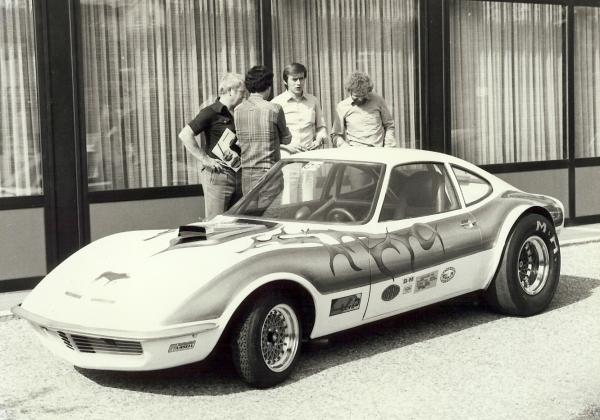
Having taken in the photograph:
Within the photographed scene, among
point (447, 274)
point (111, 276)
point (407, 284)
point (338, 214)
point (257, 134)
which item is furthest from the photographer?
point (257, 134)

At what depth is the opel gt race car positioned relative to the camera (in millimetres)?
5473

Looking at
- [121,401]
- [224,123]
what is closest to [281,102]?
[224,123]

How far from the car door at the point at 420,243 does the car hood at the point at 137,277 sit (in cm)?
83

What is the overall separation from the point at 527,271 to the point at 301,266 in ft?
7.81

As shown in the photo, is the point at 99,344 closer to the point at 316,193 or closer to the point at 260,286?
the point at 260,286

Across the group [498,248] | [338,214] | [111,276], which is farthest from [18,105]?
[498,248]

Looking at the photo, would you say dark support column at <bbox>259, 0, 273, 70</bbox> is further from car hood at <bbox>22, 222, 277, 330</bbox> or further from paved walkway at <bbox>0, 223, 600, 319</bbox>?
car hood at <bbox>22, 222, 277, 330</bbox>

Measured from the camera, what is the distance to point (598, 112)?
13266 mm

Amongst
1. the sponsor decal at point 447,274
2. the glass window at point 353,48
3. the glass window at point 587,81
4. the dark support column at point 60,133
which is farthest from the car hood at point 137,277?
the glass window at point 587,81

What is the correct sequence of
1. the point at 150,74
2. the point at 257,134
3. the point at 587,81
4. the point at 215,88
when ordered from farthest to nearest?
the point at 587,81
the point at 215,88
the point at 150,74
the point at 257,134

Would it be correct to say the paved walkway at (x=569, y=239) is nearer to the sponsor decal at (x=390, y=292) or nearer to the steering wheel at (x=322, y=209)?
the steering wheel at (x=322, y=209)

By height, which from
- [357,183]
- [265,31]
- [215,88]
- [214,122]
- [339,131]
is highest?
[265,31]

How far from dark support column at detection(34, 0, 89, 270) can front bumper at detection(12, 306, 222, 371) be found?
3.52 m

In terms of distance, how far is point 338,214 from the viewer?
264 inches
